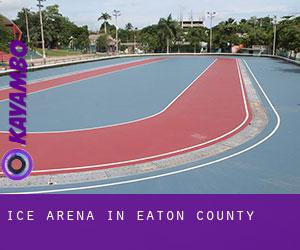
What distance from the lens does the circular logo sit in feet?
34.5

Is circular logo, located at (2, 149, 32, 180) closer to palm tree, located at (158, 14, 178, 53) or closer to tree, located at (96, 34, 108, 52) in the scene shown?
palm tree, located at (158, 14, 178, 53)

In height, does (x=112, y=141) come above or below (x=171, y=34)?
below

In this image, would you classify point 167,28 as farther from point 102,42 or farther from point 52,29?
point 52,29

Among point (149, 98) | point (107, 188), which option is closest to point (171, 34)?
point (149, 98)

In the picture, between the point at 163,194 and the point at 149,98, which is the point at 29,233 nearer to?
the point at 163,194

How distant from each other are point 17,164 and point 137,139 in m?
4.66

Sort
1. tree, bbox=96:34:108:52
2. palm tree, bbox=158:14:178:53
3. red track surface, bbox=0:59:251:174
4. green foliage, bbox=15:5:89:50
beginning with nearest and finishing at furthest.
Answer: red track surface, bbox=0:59:251:174, green foliage, bbox=15:5:89:50, palm tree, bbox=158:14:178:53, tree, bbox=96:34:108:52

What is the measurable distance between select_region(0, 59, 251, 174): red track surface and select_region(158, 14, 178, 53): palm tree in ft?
250

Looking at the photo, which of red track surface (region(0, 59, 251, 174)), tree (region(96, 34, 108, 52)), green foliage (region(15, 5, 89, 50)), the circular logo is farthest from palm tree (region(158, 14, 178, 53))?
the circular logo

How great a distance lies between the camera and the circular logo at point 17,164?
34.5ft

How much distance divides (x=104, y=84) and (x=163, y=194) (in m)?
23.4

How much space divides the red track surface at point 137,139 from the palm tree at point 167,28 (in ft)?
250

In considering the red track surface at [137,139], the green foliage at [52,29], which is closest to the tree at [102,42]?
the green foliage at [52,29]

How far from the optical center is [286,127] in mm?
15844
